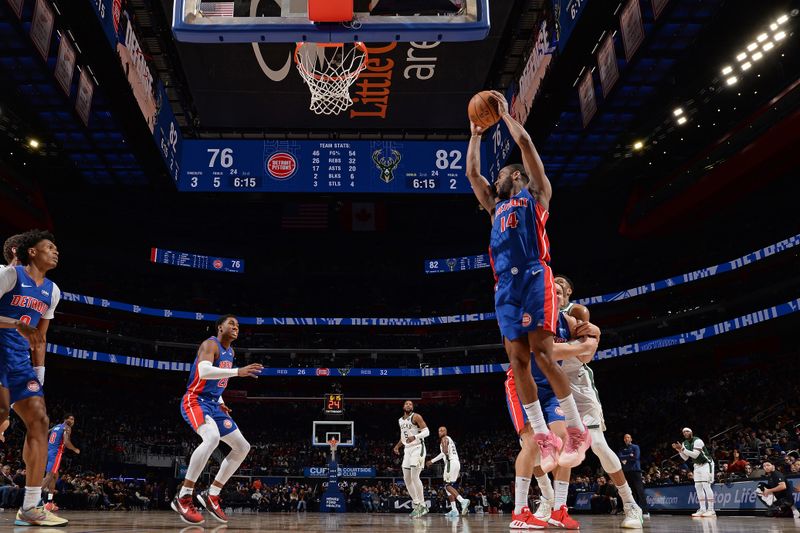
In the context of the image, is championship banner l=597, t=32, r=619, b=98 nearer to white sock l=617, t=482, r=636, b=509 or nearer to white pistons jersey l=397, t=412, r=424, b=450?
white pistons jersey l=397, t=412, r=424, b=450

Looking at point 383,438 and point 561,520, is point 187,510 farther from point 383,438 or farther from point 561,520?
point 383,438

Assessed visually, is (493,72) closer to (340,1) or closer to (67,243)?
(340,1)

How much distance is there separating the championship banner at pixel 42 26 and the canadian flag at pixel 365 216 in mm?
18896

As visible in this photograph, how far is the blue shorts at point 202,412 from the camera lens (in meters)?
7.04

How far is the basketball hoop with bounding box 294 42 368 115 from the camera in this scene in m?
12.1

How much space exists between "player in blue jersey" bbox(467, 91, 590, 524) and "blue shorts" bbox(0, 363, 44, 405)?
3624 mm

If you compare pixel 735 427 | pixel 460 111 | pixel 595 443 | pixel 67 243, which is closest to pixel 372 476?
pixel 735 427

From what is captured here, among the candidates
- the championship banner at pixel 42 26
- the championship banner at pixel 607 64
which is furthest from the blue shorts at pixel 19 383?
the championship banner at pixel 607 64

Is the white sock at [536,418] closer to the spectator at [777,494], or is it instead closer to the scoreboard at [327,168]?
the spectator at [777,494]

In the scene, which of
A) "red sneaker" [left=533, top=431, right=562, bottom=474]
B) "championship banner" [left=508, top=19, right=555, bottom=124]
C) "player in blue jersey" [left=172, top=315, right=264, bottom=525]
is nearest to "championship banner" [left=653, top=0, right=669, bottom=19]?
"championship banner" [left=508, top=19, right=555, bottom=124]

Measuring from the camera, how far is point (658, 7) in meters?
11.7

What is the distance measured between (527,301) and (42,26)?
11.4 meters

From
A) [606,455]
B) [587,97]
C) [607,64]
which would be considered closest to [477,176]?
[606,455]

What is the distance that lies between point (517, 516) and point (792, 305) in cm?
1985
